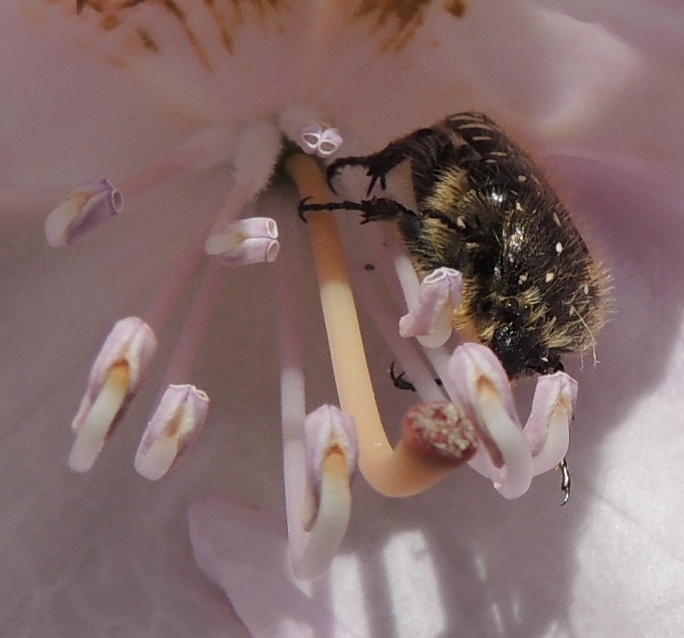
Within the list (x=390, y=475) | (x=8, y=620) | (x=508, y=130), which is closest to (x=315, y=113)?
(x=508, y=130)

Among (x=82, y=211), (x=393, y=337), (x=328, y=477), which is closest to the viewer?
(x=328, y=477)

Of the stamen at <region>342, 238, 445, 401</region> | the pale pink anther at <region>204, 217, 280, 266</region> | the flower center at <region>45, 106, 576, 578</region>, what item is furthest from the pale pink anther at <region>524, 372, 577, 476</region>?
the pale pink anther at <region>204, 217, 280, 266</region>

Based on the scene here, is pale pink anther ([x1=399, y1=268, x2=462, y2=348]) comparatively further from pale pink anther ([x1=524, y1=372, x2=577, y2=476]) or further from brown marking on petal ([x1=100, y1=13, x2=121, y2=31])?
brown marking on petal ([x1=100, y1=13, x2=121, y2=31])

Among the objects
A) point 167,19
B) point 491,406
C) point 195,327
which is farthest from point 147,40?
point 491,406

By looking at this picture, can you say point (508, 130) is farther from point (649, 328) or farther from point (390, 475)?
point (390, 475)

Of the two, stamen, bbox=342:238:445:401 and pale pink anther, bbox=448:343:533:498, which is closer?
pale pink anther, bbox=448:343:533:498

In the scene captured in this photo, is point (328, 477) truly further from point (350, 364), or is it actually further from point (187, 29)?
point (187, 29)

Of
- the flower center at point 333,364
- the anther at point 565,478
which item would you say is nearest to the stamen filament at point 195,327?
the flower center at point 333,364

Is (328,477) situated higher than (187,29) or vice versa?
(187,29)
